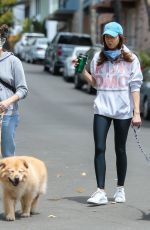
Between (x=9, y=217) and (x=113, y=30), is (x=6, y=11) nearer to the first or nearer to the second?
(x=113, y=30)

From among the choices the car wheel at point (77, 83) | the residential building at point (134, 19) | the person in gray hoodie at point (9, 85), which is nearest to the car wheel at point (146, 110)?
the car wheel at point (77, 83)

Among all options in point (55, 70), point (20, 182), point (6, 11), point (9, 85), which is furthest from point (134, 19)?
point (20, 182)

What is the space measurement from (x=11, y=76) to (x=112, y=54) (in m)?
1.13

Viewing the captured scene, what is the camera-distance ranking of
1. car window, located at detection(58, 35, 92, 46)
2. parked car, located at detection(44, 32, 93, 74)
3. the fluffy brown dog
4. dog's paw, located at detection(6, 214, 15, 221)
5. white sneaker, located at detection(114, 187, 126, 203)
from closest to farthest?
1. the fluffy brown dog
2. dog's paw, located at detection(6, 214, 15, 221)
3. white sneaker, located at detection(114, 187, 126, 203)
4. parked car, located at detection(44, 32, 93, 74)
5. car window, located at detection(58, 35, 92, 46)

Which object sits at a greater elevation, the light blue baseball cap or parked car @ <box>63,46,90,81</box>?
the light blue baseball cap

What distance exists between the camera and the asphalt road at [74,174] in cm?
745

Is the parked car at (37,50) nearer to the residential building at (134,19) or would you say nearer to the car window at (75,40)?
the residential building at (134,19)

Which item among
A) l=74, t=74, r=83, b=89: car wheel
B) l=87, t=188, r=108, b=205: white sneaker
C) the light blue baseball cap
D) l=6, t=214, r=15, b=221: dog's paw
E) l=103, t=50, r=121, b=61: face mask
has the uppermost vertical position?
the light blue baseball cap

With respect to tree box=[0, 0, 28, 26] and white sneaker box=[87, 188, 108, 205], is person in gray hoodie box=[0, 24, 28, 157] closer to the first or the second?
white sneaker box=[87, 188, 108, 205]

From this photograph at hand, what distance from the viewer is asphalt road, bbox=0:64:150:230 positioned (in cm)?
745

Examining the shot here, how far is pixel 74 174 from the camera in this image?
1051 cm

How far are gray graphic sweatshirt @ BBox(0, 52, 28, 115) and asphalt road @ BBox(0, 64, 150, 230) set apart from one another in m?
1.21

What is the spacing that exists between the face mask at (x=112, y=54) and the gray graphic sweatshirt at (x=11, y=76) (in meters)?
0.96

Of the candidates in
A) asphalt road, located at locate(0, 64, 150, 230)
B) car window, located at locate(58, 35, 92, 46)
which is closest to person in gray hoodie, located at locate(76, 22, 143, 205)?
asphalt road, located at locate(0, 64, 150, 230)
